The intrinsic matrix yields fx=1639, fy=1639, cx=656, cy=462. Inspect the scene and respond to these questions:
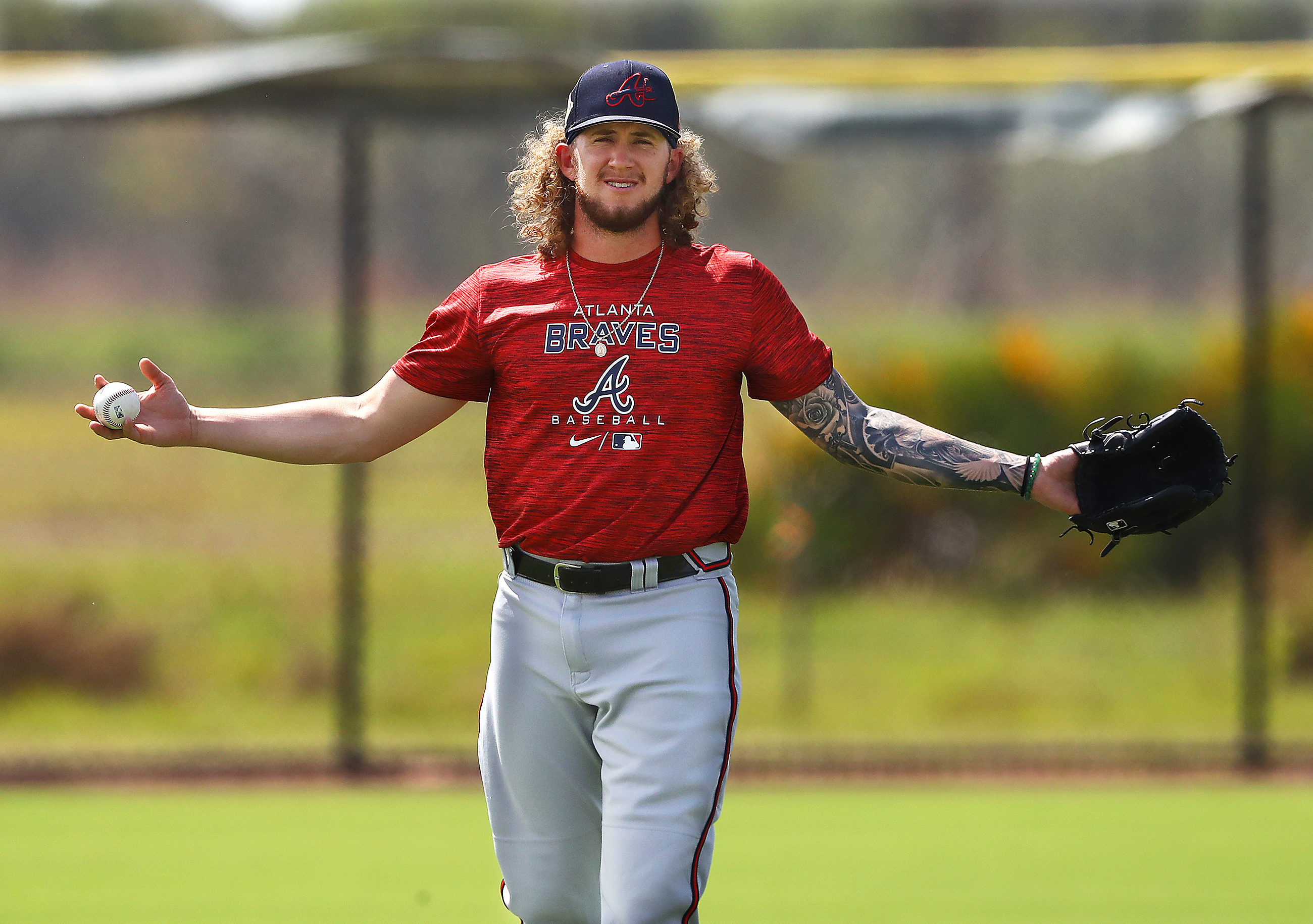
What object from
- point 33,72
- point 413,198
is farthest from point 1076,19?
point 33,72

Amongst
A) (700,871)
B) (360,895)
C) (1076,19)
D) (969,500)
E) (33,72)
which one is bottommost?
(360,895)

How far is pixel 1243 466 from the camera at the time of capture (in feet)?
24.5

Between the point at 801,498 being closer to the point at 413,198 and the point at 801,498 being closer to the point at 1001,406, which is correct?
the point at 1001,406

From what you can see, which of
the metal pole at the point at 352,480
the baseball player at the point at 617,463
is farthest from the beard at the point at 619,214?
the metal pole at the point at 352,480

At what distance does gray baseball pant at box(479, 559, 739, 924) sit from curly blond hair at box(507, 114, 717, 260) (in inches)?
29.9

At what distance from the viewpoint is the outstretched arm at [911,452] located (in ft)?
11.7

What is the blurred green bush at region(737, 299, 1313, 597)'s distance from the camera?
925 centimetres

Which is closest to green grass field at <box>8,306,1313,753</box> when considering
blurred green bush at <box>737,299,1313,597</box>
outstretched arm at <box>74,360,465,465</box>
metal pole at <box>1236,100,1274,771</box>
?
blurred green bush at <box>737,299,1313,597</box>

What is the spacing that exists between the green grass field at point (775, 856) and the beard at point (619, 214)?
→ 2.34 metres

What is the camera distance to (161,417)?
3580 mm

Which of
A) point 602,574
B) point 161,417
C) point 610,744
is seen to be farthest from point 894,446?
point 161,417

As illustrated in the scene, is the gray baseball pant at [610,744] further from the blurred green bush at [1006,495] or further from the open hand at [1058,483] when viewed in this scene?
the blurred green bush at [1006,495]

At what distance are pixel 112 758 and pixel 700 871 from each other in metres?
4.52

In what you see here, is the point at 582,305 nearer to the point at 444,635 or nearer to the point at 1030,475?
the point at 1030,475
